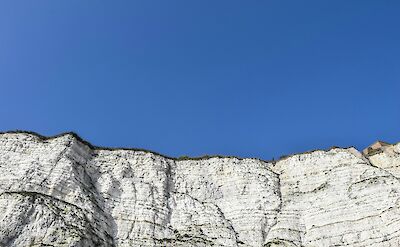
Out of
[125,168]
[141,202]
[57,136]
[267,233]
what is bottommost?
[267,233]

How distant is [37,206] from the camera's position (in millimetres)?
37250

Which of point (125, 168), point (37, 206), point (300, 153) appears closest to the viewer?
point (37, 206)

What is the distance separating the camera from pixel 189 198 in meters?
46.7

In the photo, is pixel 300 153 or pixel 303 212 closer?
pixel 303 212

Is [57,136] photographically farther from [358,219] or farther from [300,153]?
[358,219]

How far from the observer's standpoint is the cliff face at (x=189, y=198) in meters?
37.9

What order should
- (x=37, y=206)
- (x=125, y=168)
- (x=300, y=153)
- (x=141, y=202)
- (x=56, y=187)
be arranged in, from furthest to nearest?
(x=300, y=153), (x=125, y=168), (x=141, y=202), (x=56, y=187), (x=37, y=206)

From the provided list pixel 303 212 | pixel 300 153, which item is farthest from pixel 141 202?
pixel 300 153

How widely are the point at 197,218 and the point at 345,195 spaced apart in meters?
14.4

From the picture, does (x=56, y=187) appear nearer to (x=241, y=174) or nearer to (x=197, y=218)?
(x=197, y=218)

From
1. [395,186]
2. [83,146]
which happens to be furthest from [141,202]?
[395,186]

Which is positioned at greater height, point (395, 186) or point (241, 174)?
point (241, 174)

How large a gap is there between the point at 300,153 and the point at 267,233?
13346 mm

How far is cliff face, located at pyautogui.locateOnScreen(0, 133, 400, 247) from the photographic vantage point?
3794 cm
